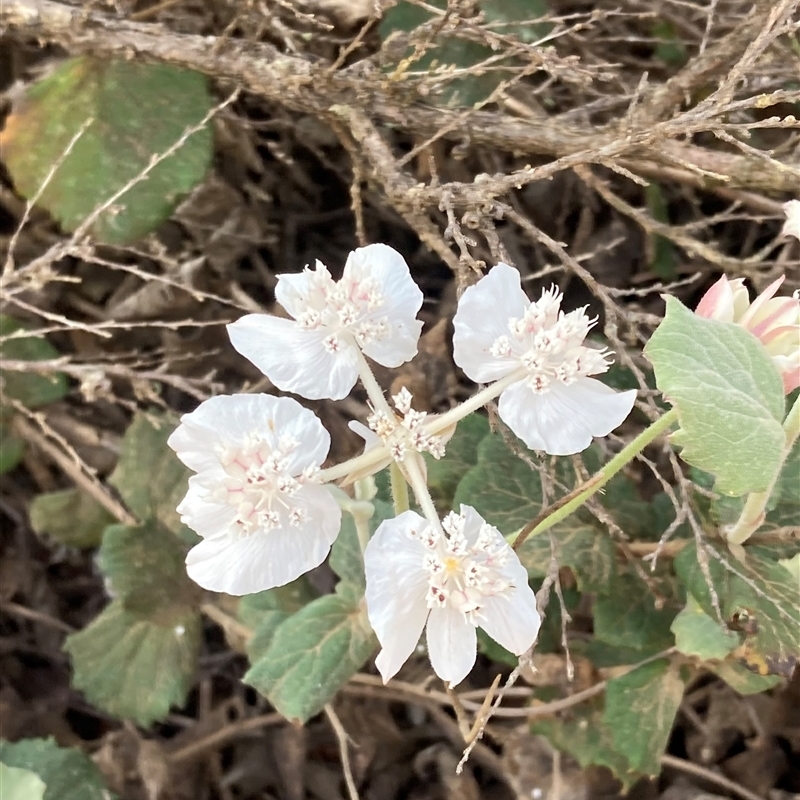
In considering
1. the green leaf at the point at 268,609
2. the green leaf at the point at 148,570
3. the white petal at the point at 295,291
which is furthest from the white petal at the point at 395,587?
the green leaf at the point at 148,570

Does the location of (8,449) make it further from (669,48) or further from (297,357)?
(669,48)

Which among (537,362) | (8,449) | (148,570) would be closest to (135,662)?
(148,570)

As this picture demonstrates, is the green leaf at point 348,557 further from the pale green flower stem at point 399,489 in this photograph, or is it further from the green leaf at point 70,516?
the green leaf at point 70,516

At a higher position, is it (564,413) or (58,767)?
(564,413)

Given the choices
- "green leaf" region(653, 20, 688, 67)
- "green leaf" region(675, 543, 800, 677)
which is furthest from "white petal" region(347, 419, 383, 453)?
"green leaf" region(653, 20, 688, 67)

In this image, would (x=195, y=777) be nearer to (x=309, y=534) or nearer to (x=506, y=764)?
(x=506, y=764)

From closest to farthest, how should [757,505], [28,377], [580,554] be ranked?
[757,505], [580,554], [28,377]

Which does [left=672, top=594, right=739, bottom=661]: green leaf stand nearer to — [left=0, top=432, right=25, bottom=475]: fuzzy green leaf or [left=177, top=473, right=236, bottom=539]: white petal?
[left=177, top=473, right=236, bottom=539]: white petal
